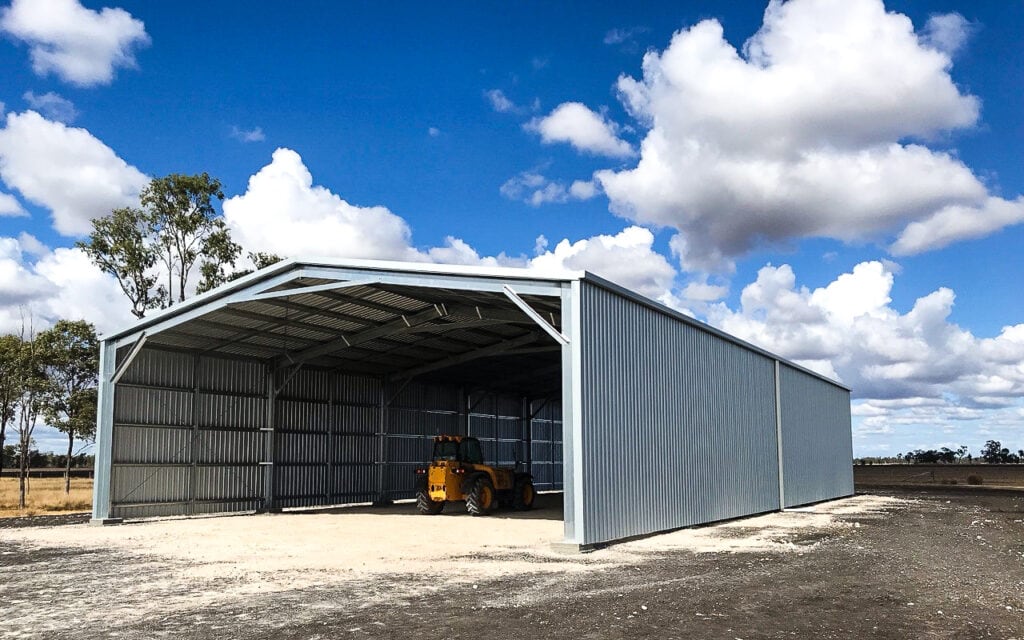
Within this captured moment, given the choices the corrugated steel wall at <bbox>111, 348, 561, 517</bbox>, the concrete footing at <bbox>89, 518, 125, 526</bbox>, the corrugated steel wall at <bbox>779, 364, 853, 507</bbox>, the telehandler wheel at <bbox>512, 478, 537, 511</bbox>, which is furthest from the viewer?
the corrugated steel wall at <bbox>779, 364, 853, 507</bbox>

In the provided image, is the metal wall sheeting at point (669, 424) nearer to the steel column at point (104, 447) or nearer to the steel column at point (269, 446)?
the steel column at point (269, 446)

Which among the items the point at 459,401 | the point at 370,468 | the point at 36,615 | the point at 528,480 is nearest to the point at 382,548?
the point at 36,615

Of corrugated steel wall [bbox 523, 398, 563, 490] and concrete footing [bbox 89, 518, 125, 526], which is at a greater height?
corrugated steel wall [bbox 523, 398, 563, 490]

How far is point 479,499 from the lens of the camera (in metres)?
22.8

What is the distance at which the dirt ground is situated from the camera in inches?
336

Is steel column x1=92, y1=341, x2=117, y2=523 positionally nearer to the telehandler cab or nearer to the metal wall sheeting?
the telehandler cab

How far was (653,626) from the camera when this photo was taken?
8398 millimetres

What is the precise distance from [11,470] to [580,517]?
74342 millimetres

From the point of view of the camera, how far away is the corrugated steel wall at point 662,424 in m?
15.1

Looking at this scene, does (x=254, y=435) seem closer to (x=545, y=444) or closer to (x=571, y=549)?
(x=571, y=549)

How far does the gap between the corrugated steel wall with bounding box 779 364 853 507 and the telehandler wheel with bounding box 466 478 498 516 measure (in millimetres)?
9320

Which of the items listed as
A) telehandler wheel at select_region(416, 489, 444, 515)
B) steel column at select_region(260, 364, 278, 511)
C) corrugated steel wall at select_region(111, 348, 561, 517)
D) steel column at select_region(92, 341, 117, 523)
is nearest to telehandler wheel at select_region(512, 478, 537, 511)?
telehandler wheel at select_region(416, 489, 444, 515)

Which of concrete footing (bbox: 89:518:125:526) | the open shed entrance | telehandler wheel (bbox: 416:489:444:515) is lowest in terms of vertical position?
concrete footing (bbox: 89:518:125:526)

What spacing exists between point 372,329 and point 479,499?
17.8 feet
